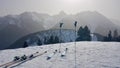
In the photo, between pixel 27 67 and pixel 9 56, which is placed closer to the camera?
pixel 27 67

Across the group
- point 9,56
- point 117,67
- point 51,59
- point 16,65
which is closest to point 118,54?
point 117,67

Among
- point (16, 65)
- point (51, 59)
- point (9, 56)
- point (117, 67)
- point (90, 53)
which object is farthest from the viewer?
point (9, 56)

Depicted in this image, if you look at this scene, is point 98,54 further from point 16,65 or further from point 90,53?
point 16,65

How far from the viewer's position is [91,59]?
25016 millimetres

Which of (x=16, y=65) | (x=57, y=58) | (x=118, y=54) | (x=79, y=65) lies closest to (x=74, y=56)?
(x=57, y=58)

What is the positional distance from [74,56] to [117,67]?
7470 mm

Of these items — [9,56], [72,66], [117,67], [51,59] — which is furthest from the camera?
[9,56]

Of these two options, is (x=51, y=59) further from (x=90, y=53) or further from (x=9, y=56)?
(x=9, y=56)

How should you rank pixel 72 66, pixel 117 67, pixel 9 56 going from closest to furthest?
pixel 117 67 < pixel 72 66 < pixel 9 56

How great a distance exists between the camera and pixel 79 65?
2278 cm

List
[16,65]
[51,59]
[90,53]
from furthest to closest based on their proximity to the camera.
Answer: [90,53]
[51,59]
[16,65]

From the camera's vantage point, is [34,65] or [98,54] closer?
[34,65]

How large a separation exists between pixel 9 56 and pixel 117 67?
56.3ft

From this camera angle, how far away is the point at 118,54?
26.3 metres
